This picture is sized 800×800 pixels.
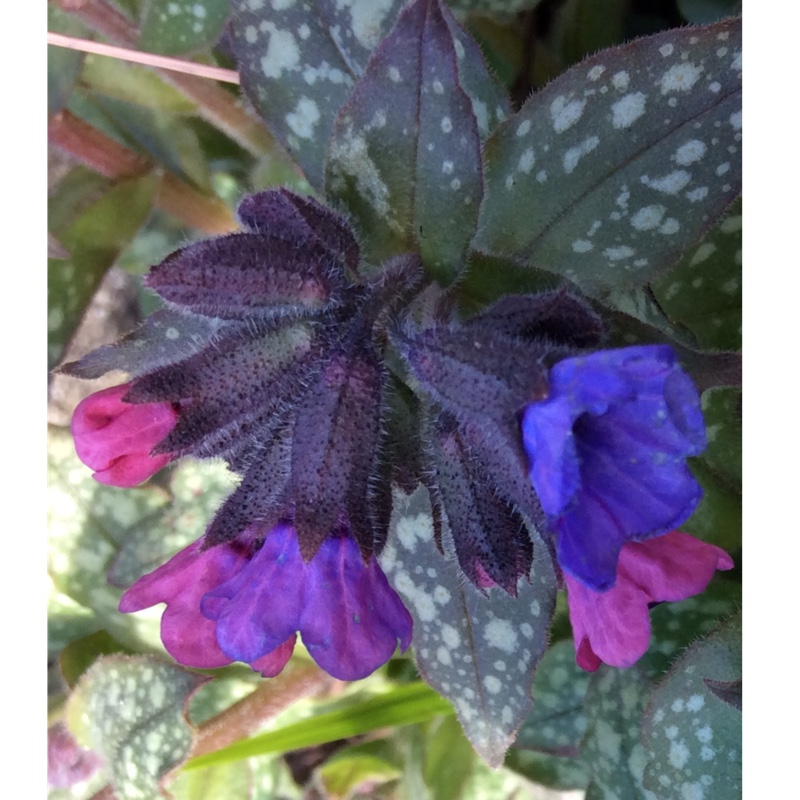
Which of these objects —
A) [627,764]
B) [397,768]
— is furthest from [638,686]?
[397,768]

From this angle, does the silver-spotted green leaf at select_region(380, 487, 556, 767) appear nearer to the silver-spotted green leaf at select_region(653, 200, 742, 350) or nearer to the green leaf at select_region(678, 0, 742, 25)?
the silver-spotted green leaf at select_region(653, 200, 742, 350)

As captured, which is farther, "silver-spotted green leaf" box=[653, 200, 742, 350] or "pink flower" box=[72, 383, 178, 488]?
"silver-spotted green leaf" box=[653, 200, 742, 350]

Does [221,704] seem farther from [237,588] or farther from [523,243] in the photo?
[523,243]

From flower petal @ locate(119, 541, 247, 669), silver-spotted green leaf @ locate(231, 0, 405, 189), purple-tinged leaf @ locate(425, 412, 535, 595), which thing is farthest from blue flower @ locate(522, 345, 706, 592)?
silver-spotted green leaf @ locate(231, 0, 405, 189)

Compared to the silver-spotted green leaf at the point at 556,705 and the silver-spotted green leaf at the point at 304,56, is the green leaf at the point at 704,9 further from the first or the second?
the silver-spotted green leaf at the point at 556,705

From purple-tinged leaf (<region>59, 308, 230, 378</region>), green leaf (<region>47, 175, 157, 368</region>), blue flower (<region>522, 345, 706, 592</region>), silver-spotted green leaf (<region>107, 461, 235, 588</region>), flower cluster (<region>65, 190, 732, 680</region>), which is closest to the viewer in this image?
blue flower (<region>522, 345, 706, 592</region>)

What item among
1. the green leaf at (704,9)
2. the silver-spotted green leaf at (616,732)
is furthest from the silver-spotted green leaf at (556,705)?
the green leaf at (704,9)
